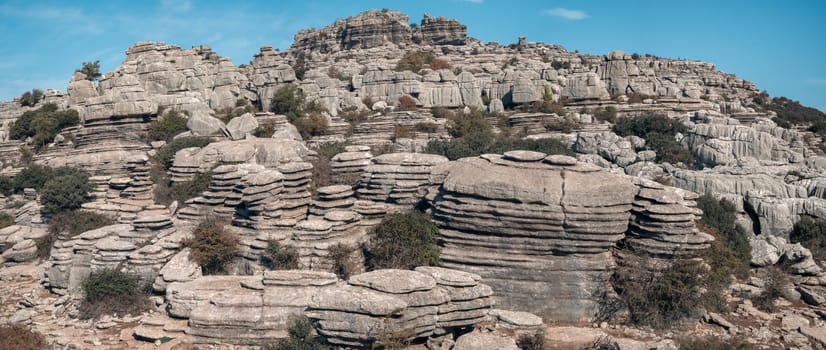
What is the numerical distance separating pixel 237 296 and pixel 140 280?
12.8ft

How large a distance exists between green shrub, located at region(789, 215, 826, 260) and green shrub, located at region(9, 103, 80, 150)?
112 ft

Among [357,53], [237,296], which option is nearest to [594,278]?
[237,296]

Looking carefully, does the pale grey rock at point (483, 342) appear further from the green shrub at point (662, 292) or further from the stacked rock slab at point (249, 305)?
the green shrub at point (662, 292)

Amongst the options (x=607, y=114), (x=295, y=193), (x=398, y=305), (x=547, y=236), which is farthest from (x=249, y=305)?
(x=607, y=114)

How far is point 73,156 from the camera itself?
79.6 feet

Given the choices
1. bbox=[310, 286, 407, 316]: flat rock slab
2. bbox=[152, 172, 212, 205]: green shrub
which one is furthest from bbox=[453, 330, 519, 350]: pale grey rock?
bbox=[152, 172, 212, 205]: green shrub

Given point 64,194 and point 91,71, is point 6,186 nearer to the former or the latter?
point 64,194

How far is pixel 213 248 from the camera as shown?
42.8 ft

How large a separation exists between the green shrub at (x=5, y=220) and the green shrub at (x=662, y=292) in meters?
21.4

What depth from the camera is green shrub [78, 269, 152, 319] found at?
40.2ft

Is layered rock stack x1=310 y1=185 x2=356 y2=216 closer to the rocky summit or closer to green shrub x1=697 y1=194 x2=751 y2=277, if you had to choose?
the rocky summit

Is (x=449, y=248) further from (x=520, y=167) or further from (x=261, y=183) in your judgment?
(x=261, y=183)

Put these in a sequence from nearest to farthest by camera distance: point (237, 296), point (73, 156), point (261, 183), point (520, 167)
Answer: point (237, 296), point (520, 167), point (261, 183), point (73, 156)

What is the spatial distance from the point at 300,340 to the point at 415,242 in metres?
3.79
